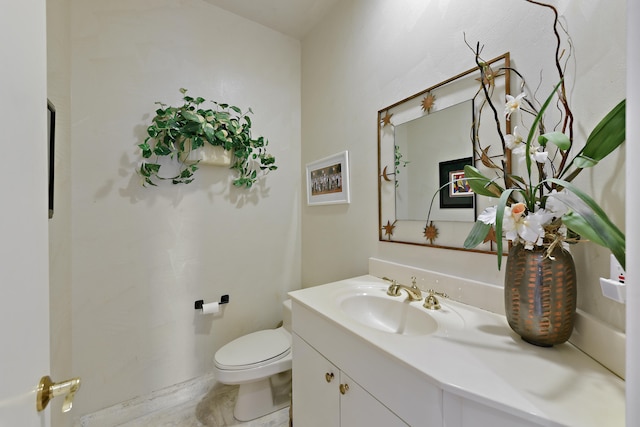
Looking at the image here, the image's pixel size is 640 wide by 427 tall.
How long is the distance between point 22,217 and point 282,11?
6.74 ft

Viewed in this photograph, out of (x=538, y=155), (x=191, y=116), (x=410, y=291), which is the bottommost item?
(x=410, y=291)

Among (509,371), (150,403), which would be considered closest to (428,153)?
(509,371)

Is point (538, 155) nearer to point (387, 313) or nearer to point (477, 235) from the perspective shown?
point (477, 235)

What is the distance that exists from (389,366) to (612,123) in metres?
0.81

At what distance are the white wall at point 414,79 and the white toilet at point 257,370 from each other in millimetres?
574

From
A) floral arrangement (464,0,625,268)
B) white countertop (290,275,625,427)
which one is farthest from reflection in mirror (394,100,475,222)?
white countertop (290,275,625,427)

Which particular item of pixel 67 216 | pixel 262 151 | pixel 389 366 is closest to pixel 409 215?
pixel 389 366

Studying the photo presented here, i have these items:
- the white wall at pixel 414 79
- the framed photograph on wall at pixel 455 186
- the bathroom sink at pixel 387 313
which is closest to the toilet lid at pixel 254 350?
the white wall at pixel 414 79

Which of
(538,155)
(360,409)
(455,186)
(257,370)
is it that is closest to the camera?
(538,155)

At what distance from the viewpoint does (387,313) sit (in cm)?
116

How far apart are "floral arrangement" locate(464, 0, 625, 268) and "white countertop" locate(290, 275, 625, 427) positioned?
0.91ft

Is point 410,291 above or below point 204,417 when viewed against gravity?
above

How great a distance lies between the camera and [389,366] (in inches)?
28.8

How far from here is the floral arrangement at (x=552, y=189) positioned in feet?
1.83
